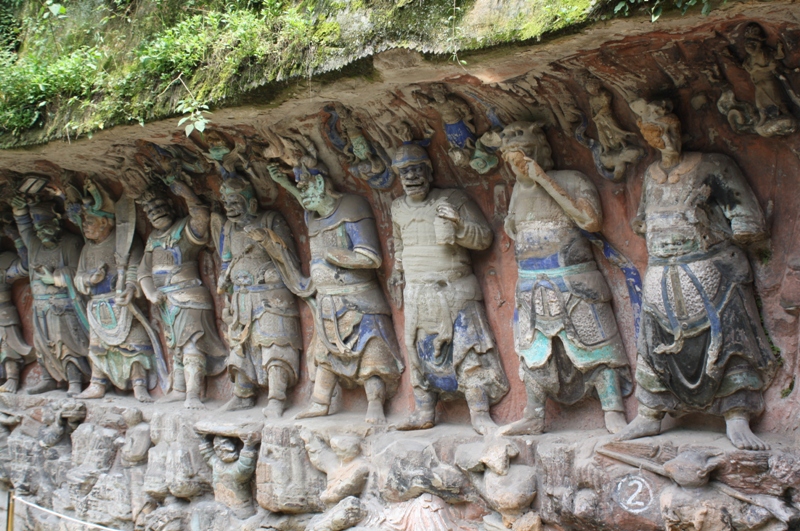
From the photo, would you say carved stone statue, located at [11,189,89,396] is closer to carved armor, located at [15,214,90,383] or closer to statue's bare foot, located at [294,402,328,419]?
carved armor, located at [15,214,90,383]

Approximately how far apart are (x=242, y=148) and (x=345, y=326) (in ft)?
4.86

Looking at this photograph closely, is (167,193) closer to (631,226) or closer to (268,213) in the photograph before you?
(268,213)

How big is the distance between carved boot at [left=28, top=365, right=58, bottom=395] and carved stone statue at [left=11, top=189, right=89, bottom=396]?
298 millimetres

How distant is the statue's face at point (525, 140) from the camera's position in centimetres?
467

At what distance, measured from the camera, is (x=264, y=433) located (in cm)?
599

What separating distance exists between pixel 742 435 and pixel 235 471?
3.65 meters

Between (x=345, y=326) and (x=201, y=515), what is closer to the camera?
(x=345, y=326)

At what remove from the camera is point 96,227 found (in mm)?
7473

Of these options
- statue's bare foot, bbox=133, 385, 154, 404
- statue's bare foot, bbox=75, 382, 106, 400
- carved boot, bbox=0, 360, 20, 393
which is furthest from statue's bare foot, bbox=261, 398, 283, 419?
carved boot, bbox=0, 360, 20, 393

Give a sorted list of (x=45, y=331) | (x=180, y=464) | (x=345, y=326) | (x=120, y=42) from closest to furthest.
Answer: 1. (x=345, y=326)
2. (x=120, y=42)
3. (x=180, y=464)
4. (x=45, y=331)

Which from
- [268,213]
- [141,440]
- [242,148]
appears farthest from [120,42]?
[141,440]

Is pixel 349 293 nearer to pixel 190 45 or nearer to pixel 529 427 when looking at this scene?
pixel 529 427

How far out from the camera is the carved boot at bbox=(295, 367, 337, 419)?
5934 mm

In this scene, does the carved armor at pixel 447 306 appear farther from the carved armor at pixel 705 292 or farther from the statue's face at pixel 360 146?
the carved armor at pixel 705 292
